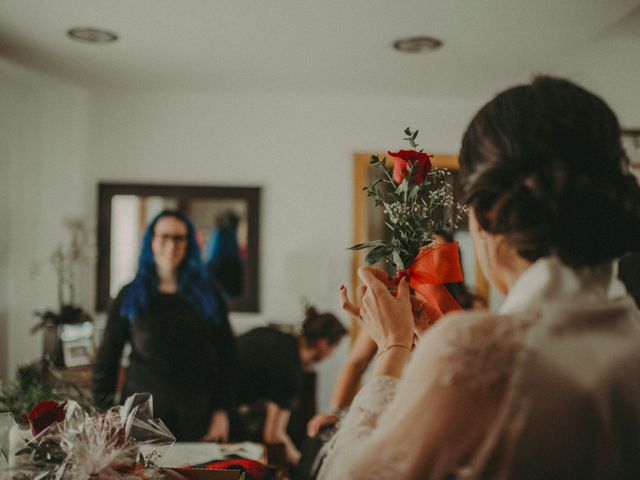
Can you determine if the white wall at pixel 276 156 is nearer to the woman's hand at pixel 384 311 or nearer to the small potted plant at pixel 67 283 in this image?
the small potted plant at pixel 67 283

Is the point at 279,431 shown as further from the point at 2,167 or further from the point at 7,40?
the point at 7,40

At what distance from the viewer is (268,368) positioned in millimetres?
2994

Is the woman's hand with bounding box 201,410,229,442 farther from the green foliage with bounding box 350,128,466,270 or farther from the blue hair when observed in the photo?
the green foliage with bounding box 350,128,466,270

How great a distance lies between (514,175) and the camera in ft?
2.52

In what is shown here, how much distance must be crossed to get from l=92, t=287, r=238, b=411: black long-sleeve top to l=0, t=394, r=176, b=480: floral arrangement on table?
1.32m

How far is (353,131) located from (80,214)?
2060 mm

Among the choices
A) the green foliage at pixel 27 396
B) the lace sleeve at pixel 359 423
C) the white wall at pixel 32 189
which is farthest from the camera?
the white wall at pixel 32 189

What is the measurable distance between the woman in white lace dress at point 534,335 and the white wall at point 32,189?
10.7ft

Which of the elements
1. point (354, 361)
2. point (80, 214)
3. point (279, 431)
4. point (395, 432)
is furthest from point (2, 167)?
point (395, 432)

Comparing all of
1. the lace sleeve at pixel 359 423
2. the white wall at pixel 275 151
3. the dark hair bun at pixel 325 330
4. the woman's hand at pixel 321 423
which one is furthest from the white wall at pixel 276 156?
the lace sleeve at pixel 359 423

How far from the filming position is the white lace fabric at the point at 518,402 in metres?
0.68

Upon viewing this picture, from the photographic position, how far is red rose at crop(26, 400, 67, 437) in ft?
3.26

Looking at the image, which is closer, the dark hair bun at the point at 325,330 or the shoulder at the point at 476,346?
the shoulder at the point at 476,346

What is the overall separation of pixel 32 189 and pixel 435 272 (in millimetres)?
3347
